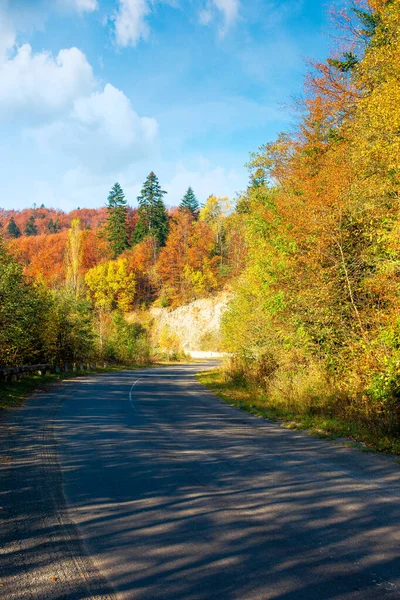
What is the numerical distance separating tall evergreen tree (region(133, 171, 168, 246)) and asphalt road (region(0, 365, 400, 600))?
3402 inches

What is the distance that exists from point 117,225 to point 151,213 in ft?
25.4

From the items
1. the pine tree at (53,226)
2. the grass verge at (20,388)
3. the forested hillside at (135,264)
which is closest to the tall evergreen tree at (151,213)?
the forested hillside at (135,264)

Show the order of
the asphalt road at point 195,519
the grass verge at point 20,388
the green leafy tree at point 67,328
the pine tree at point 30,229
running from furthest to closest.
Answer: the pine tree at point 30,229 → the green leafy tree at point 67,328 → the grass verge at point 20,388 → the asphalt road at point 195,519

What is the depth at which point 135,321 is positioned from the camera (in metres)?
84.3

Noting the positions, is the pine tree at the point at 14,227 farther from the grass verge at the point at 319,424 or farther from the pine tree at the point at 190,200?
the grass verge at the point at 319,424

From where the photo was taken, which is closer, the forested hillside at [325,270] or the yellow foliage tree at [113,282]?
the forested hillside at [325,270]

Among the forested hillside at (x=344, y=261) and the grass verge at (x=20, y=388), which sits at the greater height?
the forested hillside at (x=344, y=261)

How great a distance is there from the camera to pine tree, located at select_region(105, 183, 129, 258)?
91.9 metres

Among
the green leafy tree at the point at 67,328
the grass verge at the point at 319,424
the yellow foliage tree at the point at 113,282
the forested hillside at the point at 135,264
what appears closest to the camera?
the grass verge at the point at 319,424

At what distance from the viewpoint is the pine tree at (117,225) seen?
91938 mm

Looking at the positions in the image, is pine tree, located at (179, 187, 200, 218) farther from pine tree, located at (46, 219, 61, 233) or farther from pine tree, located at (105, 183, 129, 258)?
pine tree, located at (46, 219, 61, 233)

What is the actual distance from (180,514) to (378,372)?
284 inches

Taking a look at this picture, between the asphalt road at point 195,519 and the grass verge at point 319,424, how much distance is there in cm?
61

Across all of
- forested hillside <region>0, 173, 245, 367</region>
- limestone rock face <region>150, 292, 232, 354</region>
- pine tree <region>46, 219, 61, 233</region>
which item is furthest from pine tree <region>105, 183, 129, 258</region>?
pine tree <region>46, 219, 61, 233</region>
